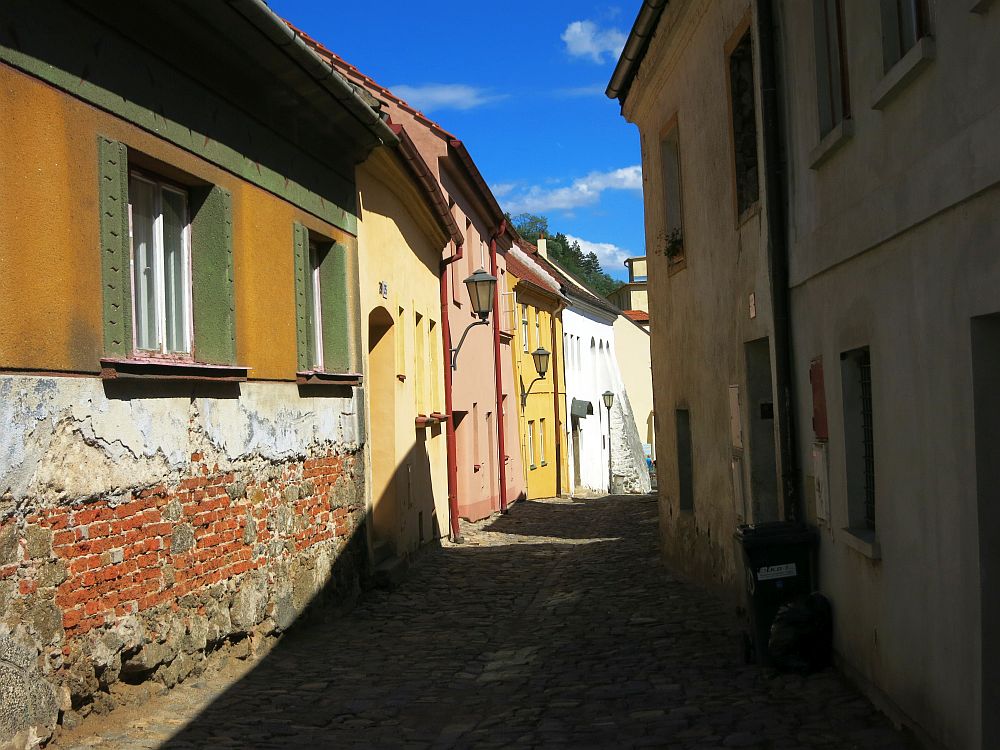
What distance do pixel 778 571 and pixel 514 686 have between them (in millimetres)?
1972

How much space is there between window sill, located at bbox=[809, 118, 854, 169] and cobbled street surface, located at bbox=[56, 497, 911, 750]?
127 inches

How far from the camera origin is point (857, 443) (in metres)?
7.12

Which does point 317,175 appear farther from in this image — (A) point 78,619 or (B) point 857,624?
(B) point 857,624

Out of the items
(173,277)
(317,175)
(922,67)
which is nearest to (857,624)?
(922,67)

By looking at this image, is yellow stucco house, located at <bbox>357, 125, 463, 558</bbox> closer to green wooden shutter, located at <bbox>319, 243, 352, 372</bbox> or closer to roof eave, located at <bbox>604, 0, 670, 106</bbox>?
green wooden shutter, located at <bbox>319, 243, 352, 372</bbox>

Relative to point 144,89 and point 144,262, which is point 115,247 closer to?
point 144,262

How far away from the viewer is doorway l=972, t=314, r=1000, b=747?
479 cm

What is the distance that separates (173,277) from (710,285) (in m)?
5.35

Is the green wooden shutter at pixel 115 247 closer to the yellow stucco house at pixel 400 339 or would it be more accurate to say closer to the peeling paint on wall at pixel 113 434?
the peeling paint on wall at pixel 113 434

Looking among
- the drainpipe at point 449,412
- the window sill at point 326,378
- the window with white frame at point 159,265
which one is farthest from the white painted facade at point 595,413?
the window with white frame at point 159,265

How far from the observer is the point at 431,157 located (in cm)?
2078

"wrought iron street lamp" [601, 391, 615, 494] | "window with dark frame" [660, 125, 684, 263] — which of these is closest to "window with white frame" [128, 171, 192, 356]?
"window with dark frame" [660, 125, 684, 263]

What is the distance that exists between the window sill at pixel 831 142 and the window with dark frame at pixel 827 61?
136mm

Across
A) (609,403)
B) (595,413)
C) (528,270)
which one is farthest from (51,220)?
(595,413)
